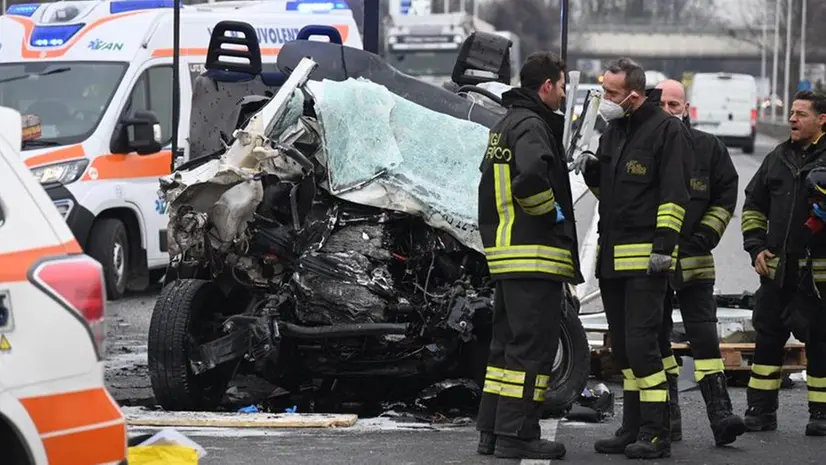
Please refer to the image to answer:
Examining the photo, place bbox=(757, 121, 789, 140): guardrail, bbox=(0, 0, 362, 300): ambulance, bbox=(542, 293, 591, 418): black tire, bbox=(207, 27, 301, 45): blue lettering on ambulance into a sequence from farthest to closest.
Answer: bbox=(757, 121, 789, 140): guardrail
bbox=(207, 27, 301, 45): blue lettering on ambulance
bbox=(0, 0, 362, 300): ambulance
bbox=(542, 293, 591, 418): black tire

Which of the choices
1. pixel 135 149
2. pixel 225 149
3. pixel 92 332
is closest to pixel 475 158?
pixel 225 149

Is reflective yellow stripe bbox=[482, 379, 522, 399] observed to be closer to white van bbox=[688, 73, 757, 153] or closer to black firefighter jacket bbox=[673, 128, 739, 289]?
black firefighter jacket bbox=[673, 128, 739, 289]

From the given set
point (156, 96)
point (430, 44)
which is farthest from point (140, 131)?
point (430, 44)

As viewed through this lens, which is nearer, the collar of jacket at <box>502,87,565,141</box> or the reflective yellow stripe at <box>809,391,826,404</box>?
the collar of jacket at <box>502,87,565,141</box>

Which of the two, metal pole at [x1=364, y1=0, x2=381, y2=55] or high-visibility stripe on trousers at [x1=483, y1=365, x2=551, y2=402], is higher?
metal pole at [x1=364, y1=0, x2=381, y2=55]

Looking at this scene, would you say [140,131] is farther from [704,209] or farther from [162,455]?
[162,455]

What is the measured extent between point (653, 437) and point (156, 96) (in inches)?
302

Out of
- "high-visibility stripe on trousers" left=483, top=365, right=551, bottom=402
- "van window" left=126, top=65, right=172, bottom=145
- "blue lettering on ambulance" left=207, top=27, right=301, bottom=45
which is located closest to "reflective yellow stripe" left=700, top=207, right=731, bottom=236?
"high-visibility stripe on trousers" left=483, top=365, right=551, bottom=402

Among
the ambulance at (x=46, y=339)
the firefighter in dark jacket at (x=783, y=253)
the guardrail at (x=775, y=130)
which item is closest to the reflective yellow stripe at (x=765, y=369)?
the firefighter in dark jacket at (x=783, y=253)

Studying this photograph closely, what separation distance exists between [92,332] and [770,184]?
4310mm

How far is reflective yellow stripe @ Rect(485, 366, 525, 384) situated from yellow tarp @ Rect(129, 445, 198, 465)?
162 cm

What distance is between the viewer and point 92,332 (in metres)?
4.48

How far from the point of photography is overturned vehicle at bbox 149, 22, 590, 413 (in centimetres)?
766

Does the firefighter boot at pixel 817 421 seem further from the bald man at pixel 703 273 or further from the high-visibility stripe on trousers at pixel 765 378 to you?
the bald man at pixel 703 273
